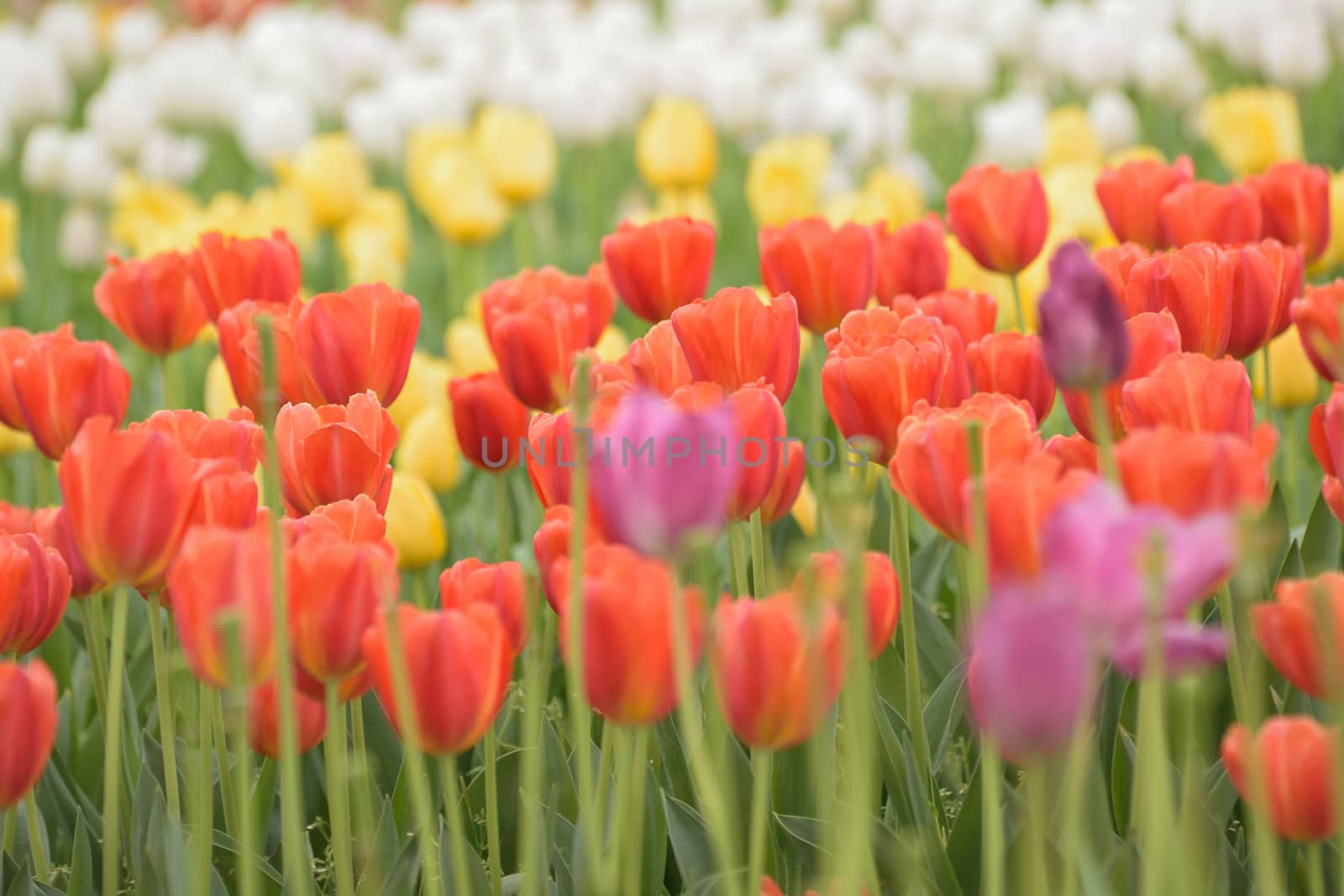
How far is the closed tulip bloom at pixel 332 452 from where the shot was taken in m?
1.12

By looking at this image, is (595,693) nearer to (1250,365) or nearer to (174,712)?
(174,712)

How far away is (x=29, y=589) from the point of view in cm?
105

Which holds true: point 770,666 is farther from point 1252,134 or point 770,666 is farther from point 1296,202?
point 1252,134

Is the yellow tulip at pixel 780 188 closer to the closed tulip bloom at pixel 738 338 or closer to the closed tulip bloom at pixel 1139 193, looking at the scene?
the closed tulip bloom at pixel 1139 193

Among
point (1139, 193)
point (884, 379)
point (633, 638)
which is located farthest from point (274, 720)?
point (1139, 193)

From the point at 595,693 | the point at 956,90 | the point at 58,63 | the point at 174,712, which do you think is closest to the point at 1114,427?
the point at 595,693

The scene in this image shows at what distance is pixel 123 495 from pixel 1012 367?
691mm

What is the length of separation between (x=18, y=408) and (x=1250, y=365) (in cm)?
149

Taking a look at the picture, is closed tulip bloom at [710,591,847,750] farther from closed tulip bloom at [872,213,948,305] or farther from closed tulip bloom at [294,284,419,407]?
closed tulip bloom at [872,213,948,305]

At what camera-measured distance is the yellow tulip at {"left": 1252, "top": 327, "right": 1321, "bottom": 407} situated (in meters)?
1.74

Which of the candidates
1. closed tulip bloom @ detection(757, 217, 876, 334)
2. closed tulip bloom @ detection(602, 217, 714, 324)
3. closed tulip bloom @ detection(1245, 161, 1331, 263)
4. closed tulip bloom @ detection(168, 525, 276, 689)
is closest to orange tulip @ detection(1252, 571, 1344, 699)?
closed tulip bloom @ detection(168, 525, 276, 689)

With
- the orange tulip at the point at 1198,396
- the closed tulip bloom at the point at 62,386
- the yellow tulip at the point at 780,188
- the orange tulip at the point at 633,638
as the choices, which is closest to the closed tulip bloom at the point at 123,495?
the orange tulip at the point at 633,638

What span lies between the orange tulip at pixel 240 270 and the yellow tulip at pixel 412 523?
0.86 ft

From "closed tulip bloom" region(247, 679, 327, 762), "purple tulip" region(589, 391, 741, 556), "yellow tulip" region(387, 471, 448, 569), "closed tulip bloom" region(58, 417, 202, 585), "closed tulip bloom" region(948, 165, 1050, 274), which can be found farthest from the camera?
"closed tulip bloom" region(948, 165, 1050, 274)
